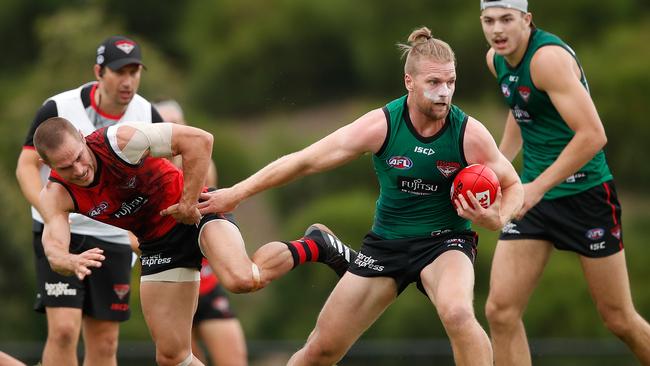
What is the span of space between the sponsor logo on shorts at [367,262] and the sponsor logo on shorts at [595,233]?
67.5 inches

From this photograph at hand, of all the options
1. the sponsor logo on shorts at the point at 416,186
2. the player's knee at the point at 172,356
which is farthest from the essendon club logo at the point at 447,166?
the player's knee at the point at 172,356

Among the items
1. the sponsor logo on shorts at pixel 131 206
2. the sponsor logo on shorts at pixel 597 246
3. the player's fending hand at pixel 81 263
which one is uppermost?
the sponsor logo on shorts at pixel 131 206

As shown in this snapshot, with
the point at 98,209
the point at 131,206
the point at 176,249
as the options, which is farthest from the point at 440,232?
the point at 98,209

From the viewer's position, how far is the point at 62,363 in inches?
384

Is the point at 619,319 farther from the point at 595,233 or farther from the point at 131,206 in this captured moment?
the point at 131,206

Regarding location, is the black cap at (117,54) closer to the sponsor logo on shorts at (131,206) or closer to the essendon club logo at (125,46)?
the essendon club logo at (125,46)

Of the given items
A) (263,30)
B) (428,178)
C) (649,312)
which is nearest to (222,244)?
(428,178)

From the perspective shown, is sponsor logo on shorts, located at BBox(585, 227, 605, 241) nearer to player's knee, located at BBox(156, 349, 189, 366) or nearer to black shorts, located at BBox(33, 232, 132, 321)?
player's knee, located at BBox(156, 349, 189, 366)

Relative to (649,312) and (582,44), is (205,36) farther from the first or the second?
(649,312)

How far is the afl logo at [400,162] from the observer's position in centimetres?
846

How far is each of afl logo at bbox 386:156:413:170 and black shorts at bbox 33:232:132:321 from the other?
109 inches

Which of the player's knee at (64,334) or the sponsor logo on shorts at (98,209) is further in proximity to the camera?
the player's knee at (64,334)

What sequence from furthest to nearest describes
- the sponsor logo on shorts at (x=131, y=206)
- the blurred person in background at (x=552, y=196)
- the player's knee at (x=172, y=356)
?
the blurred person in background at (x=552, y=196)
the player's knee at (x=172, y=356)
the sponsor logo on shorts at (x=131, y=206)

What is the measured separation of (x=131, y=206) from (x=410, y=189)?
75.9 inches
